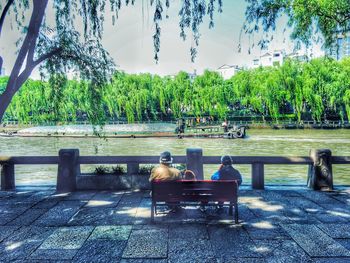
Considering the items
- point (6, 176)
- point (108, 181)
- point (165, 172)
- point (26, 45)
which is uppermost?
point (26, 45)

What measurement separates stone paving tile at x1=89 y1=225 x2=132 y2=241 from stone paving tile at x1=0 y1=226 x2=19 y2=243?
143 centimetres

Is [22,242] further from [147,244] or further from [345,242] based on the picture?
[345,242]

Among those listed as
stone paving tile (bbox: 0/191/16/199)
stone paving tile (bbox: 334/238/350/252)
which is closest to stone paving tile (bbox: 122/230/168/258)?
stone paving tile (bbox: 334/238/350/252)

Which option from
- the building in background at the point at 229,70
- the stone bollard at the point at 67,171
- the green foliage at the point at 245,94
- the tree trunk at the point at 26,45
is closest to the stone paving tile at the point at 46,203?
the stone bollard at the point at 67,171

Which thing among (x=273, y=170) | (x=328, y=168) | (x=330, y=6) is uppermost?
(x=330, y=6)

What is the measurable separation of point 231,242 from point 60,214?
349 cm

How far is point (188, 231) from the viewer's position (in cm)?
528

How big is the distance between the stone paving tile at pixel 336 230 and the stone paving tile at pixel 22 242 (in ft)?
15.2

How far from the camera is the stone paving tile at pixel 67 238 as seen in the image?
473 centimetres

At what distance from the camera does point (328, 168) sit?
8.28 meters

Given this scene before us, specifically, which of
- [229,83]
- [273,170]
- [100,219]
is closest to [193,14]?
[100,219]

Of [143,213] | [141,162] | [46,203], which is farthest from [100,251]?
[141,162]

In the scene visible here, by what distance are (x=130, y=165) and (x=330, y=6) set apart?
260 inches

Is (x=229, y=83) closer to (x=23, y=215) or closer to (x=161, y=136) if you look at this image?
(x=161, y=136)
